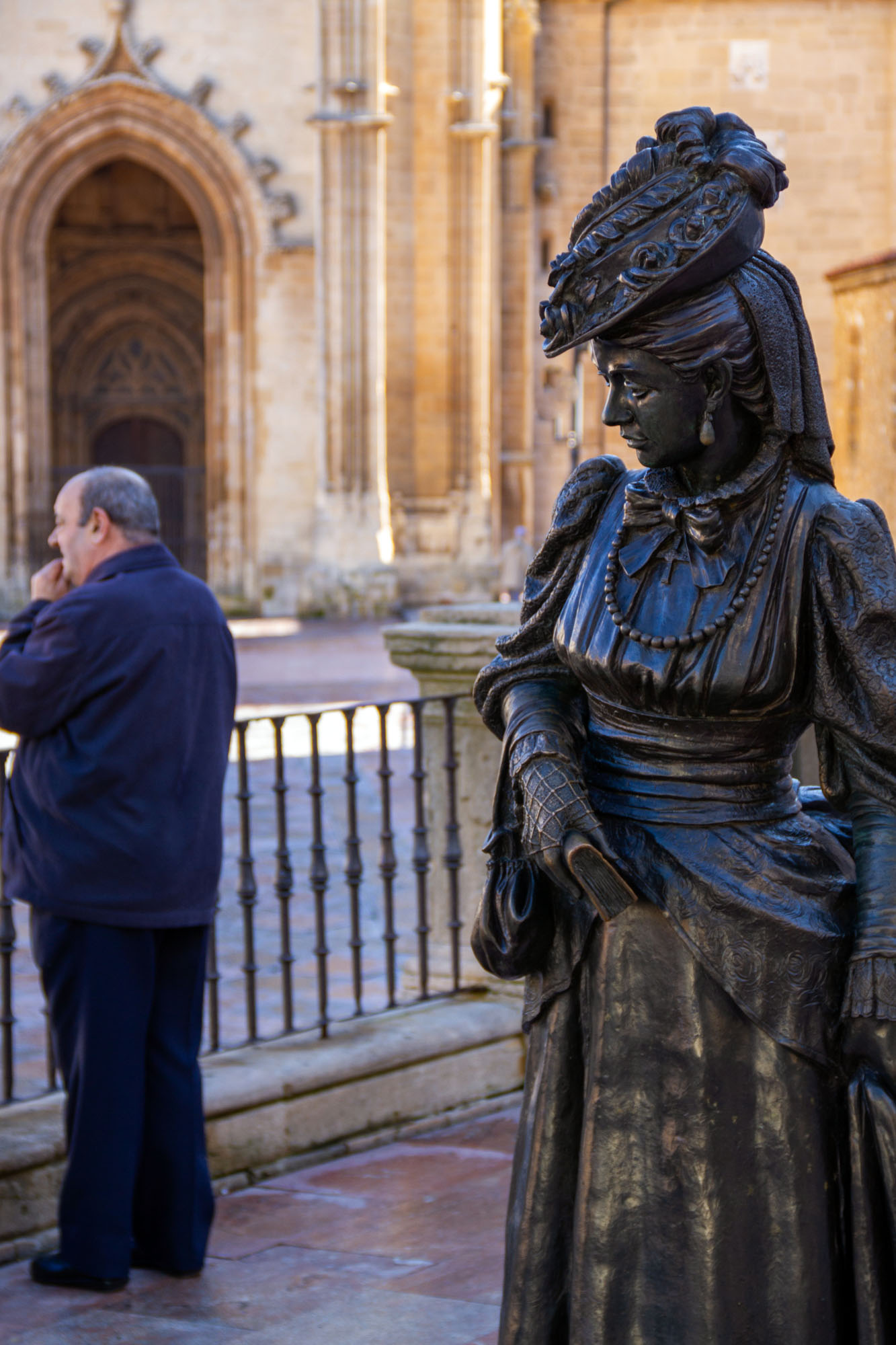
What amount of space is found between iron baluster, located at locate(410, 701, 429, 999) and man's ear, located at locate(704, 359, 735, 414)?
2875mm

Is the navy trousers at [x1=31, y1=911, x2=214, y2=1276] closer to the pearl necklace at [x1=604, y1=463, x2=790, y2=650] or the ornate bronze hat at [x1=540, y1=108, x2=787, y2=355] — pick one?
the pearl necklace at [x1=604, y1=463, x2=790, y2=650]

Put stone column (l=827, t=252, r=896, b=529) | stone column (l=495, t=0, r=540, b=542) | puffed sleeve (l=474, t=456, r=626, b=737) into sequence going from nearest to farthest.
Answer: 1. puffed sleeve (l=474, t=456, r=626, b=737)
2. stone column (l=827, t=252, r=896, b=529)
3. stone column (l=495, t=0, r=540, b=542)

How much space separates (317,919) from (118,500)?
139cm

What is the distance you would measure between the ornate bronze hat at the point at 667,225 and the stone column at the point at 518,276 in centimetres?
2407

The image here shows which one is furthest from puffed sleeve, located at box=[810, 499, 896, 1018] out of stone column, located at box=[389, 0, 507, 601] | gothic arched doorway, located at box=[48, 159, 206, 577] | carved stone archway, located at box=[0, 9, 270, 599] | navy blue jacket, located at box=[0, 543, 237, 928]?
gothic arched doorway, located at box=[48, 159, 206, 577]

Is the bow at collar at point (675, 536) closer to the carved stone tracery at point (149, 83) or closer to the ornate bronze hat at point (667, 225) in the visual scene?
the ornate bronze hat at point (667, 225)

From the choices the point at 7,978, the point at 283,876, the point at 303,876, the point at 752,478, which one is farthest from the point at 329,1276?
the point at 303,876

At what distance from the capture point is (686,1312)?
2.27 metres

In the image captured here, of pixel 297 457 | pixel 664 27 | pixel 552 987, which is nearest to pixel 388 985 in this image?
pixel 552 987

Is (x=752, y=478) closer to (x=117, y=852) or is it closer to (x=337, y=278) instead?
(x=117, y=852)

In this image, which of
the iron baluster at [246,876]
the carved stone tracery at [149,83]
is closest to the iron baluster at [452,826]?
the iron baluster at [246,876]

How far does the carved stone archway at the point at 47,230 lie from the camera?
76.7ft

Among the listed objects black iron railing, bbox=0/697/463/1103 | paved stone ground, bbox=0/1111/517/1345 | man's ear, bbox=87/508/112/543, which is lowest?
paved stone ground, bbox=0/1111/517/1345

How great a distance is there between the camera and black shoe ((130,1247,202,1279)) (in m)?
3.95
